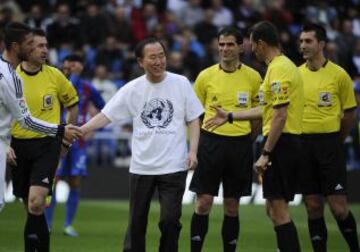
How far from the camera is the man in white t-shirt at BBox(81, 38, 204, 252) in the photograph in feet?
36.8

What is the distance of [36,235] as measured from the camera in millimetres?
12000

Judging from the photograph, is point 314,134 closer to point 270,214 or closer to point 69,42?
point 270,214

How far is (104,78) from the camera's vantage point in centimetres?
2338

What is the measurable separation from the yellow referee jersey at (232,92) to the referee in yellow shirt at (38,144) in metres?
1.68

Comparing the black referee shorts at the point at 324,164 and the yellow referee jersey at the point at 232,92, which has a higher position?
the yellow referee jersey at the point at 232,92

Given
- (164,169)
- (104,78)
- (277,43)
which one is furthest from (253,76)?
(104,78)

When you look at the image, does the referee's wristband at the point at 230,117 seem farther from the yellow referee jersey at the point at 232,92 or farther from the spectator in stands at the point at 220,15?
the spectator in stands at the point at 220,15

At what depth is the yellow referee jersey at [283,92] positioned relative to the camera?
11.2m

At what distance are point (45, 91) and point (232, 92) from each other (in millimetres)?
2222

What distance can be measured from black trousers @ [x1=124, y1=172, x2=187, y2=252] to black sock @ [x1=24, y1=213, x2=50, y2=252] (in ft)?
3.78

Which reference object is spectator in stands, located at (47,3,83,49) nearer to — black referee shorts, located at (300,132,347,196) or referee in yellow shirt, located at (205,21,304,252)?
black referee shorts, located at (300,132,347,196)

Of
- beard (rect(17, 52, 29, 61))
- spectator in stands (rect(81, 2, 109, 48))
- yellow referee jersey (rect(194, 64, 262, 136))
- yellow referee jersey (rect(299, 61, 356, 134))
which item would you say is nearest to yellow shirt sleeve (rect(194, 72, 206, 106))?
yellow referee jersey (rect(194, 64, 262, 136))

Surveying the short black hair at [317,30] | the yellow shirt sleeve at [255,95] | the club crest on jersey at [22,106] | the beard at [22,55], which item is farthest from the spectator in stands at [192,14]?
the club crest on jersey at [22,106]

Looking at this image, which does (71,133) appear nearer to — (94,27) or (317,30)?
(317,30)
